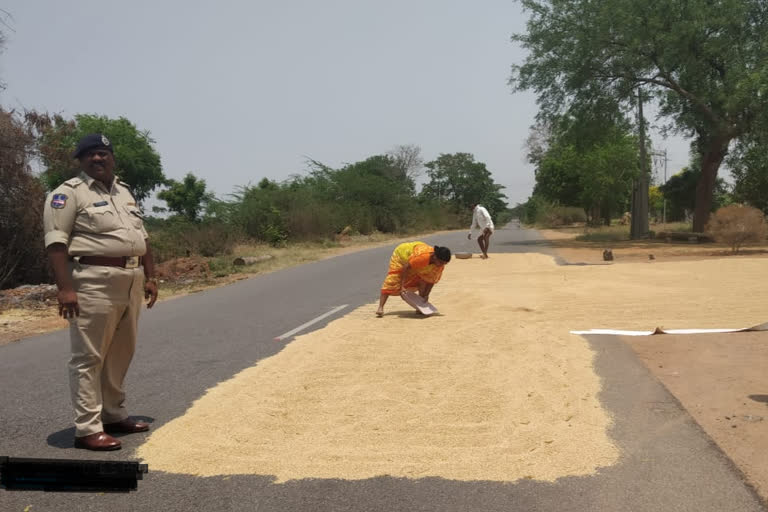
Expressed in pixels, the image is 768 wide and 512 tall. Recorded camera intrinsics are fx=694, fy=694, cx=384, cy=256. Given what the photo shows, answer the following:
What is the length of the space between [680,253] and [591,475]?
21369mm

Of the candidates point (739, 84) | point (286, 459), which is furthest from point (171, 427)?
point (739, 84)

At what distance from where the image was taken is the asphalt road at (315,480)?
3.54 m

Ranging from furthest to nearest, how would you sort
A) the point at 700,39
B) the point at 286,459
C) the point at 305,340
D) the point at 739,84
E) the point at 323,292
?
the point at 700,39
the point at 739,84
the point at 323,292
the point at 305,340
the point at 286,459

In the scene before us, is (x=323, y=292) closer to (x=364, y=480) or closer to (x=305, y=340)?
(x=305, y=340)

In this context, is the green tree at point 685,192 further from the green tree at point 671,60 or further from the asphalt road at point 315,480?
the asphalt road at point 315,480

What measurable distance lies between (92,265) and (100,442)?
1118 mm

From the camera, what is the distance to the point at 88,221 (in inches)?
170

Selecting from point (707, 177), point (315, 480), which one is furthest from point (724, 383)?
point (707, 177)

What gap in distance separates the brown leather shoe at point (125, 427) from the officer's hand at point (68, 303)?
921 mm

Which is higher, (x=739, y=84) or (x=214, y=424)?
(x=739, y=84)

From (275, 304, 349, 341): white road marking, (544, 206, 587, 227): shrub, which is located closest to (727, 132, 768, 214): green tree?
(275, 304, 349, 341): white road marking

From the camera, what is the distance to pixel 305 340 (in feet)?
27.0

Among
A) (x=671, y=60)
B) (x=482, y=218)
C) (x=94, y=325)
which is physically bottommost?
(x=94, y=325)

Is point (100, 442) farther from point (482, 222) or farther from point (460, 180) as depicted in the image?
point (460, 180)
